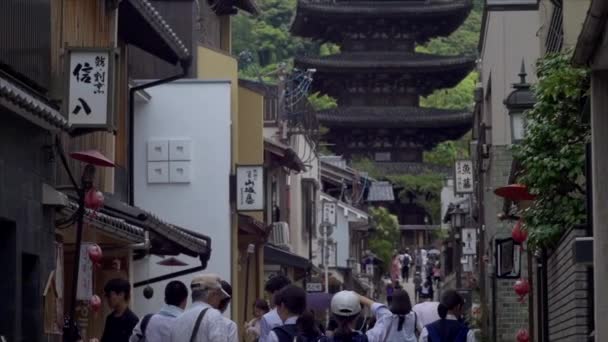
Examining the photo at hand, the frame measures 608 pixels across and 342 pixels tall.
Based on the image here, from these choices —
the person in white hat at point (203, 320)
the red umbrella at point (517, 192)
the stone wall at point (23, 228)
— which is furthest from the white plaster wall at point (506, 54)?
the person in white hat at point (203, 320)

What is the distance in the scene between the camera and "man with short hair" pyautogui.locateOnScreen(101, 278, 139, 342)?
11.4 meters

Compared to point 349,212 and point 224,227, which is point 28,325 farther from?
point 349,212

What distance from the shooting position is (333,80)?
2813 inches

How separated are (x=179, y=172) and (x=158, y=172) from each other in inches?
18.3

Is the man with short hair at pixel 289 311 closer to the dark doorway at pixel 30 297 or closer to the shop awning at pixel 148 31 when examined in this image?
the dark doorway at pixel 30 297

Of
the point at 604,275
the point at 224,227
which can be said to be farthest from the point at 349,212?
the point at 604,275

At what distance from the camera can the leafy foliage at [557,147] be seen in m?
13.8

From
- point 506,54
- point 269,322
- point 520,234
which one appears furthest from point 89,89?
point 506,54

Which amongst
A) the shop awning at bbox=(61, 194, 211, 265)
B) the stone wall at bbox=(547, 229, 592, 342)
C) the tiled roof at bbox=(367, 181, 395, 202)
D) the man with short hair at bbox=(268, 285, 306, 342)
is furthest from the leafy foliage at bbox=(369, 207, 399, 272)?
the man with short hair at bbox=(268, 285, 306, 342)

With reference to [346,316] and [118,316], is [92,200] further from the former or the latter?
[346,316]

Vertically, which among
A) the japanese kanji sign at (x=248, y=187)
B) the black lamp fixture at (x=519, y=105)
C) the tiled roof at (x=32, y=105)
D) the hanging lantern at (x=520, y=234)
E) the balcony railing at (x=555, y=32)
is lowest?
the hanging lantern at (x=520, y=234)

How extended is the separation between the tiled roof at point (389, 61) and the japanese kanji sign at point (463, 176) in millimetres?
27547

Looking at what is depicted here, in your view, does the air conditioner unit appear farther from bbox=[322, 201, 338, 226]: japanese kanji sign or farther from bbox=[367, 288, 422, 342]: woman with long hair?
bbox=[367, 288, 422, 342]: woman with long hair

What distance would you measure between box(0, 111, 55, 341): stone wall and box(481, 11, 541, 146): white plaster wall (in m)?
17.5
